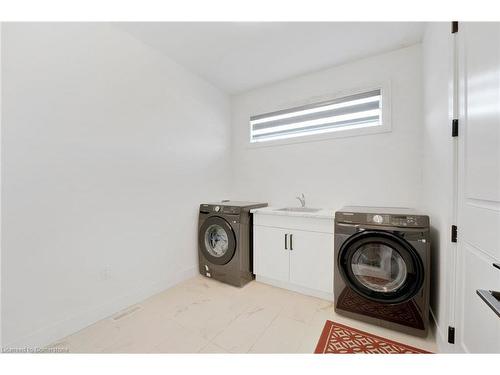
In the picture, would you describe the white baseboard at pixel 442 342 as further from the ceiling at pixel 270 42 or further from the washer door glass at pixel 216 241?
the ceiling at pixel 270 42

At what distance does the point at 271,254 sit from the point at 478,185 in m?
1.79

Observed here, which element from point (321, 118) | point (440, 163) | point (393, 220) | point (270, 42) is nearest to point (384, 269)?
point (393, 220)

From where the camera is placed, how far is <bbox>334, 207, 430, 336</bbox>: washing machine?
151cm

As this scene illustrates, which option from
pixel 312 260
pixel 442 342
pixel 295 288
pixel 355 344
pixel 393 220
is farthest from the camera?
pixel 295 288

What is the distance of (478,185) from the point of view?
0.95 metres

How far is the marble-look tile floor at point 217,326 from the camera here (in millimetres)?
1457

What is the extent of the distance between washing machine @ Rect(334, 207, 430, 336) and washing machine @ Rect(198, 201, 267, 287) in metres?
1.03

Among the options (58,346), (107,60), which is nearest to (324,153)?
(107,60)

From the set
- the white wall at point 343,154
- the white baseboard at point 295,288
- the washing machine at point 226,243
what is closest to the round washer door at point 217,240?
the washing machine at point 226,243

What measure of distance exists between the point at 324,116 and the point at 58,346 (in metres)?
3.36

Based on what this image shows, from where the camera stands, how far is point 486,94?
870 millimetres

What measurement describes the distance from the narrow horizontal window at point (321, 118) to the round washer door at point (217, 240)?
1.45m

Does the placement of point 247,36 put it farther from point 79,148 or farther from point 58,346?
point 58,346

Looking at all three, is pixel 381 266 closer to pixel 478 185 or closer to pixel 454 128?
pixel 478 185
